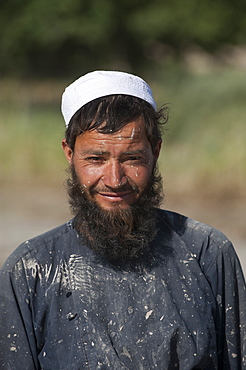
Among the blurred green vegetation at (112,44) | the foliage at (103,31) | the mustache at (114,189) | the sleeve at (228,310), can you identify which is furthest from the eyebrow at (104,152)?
the foliage at (103,31)

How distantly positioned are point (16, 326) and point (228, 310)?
82 cm

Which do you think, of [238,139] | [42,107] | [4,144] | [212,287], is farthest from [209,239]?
[42,107]

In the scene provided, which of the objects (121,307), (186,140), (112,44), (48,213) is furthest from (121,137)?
(112,44)

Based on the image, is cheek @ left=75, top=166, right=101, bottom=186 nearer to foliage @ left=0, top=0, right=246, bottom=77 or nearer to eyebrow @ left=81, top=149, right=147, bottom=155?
eyebrow @ left=81, top=149, right=147, bottom=155

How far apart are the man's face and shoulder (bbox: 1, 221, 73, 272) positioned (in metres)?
0.20

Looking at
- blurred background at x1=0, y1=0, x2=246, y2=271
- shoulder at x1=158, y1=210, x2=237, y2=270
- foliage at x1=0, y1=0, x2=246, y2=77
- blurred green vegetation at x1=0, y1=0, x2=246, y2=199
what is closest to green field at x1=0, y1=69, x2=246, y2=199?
blurred background at x1=0, y1=0, x2=246, y2=271

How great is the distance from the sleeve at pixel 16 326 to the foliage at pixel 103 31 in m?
18.7

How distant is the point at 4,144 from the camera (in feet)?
42.0

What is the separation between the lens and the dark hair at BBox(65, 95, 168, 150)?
245cm

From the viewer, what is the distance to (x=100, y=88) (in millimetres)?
2465

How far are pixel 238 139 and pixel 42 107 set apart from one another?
26.3ft

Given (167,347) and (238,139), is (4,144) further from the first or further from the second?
(167,347)

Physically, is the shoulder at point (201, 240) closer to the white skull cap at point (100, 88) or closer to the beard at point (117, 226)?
the beard at point (117, 226)

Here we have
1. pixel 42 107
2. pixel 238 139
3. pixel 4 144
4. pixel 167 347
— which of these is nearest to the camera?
pixel 167 347
